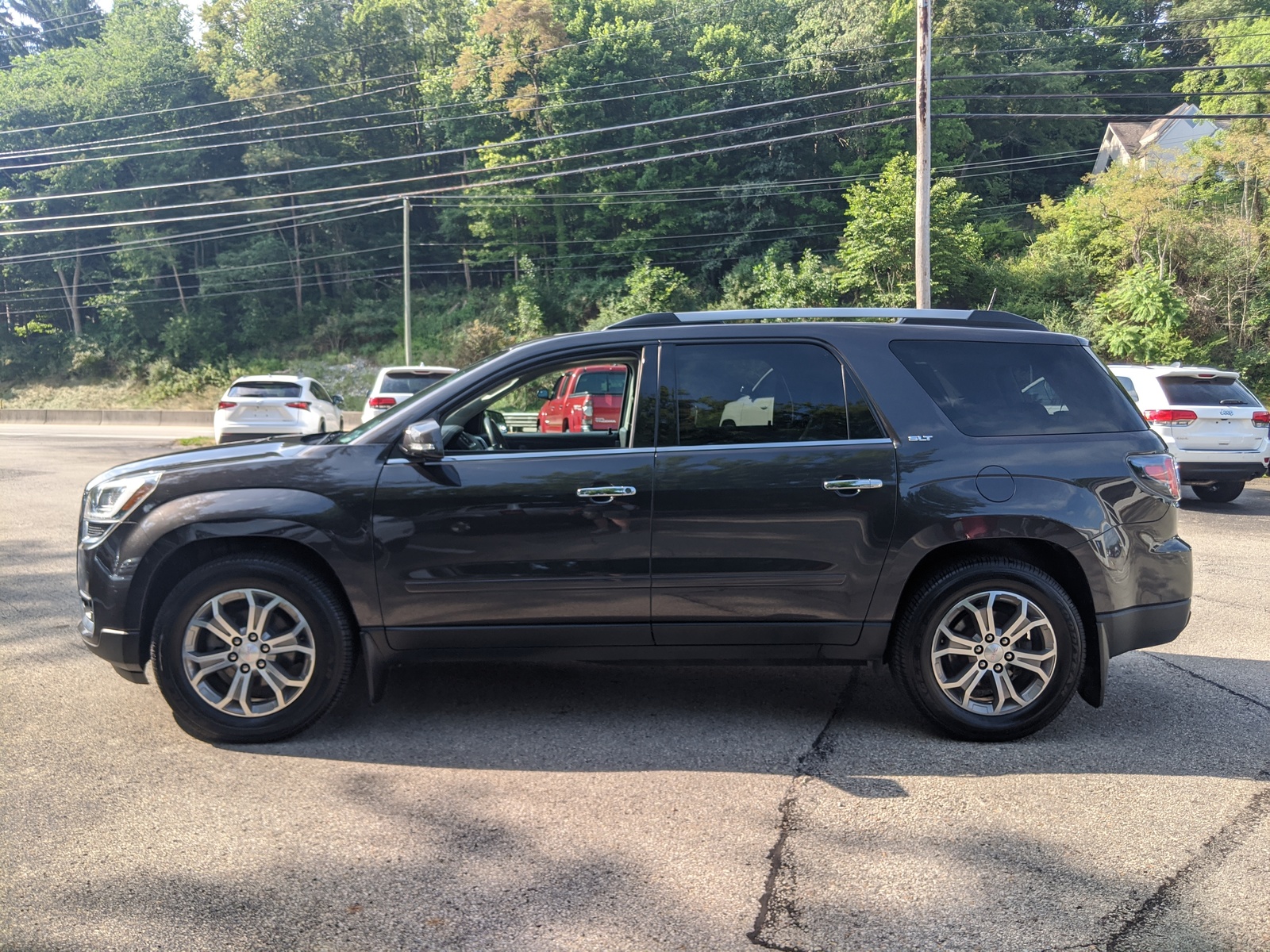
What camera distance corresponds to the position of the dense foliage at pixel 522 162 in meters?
43.6

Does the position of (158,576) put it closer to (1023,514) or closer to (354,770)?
(354,770)

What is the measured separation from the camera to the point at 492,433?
4.79 m

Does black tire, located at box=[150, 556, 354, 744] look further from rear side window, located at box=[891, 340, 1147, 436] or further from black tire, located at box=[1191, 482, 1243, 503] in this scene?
black tire, located at box=[1191, 482, 1243, 503]

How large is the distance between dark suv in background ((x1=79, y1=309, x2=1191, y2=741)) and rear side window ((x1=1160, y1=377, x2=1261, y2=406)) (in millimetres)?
9007

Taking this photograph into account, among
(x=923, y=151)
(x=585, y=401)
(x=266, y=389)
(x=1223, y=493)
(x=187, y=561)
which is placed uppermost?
(x=923, y=151)

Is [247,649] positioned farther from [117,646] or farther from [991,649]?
[991,649]

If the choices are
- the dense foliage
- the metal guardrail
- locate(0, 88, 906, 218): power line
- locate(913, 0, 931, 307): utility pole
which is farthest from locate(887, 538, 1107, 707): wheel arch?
the dense foliage

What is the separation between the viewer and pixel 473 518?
4.23 m

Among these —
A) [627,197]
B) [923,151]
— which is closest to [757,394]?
[923,151]

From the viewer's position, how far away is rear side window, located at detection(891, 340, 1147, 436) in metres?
4.46

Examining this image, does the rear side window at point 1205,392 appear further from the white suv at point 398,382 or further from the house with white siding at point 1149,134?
the house with white siding at point 1149,134

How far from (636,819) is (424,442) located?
5.83 ft

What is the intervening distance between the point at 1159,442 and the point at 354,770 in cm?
392

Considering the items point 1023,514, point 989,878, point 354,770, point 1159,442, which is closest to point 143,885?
point 354,770
